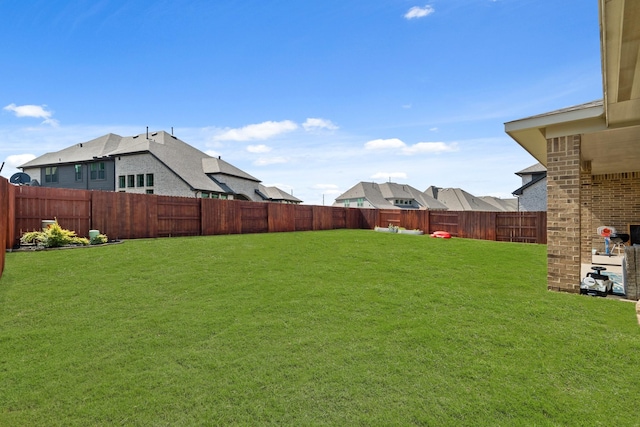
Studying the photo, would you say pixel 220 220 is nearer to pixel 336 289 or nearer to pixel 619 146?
pixel 336 289

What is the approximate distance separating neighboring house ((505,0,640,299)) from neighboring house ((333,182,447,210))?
38.2 meters

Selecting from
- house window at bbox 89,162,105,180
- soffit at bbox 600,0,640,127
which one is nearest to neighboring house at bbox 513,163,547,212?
soffit at bbox 600,0,640,127

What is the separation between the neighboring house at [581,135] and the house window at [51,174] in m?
39.8

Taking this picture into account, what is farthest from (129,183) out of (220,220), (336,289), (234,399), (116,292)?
(234,399)

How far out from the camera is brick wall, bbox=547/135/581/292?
600 cm

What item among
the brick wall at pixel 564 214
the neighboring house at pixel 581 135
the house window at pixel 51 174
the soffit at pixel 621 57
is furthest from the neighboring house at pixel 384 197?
the soffit at pixel 621 57

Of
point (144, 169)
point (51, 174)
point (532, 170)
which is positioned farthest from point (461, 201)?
point (51, 174)

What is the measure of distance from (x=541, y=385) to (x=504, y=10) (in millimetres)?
9897

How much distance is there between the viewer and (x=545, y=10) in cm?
823

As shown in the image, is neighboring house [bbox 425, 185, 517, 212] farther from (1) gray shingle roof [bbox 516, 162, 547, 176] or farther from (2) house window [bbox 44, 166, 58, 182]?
(2) house window [bbox 44, 166, 58, 182]

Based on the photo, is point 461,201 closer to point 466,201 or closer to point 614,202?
point 466,201

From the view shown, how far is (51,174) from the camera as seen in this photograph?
1266 inches

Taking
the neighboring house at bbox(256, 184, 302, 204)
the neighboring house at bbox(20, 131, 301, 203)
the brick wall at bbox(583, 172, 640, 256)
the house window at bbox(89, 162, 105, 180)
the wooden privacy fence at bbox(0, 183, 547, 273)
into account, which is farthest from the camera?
the neighboring house at bbox(256, 184, 302, 204)

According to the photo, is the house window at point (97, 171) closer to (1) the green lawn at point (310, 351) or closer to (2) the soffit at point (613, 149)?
(1) the green lawn at point (310, 351)
